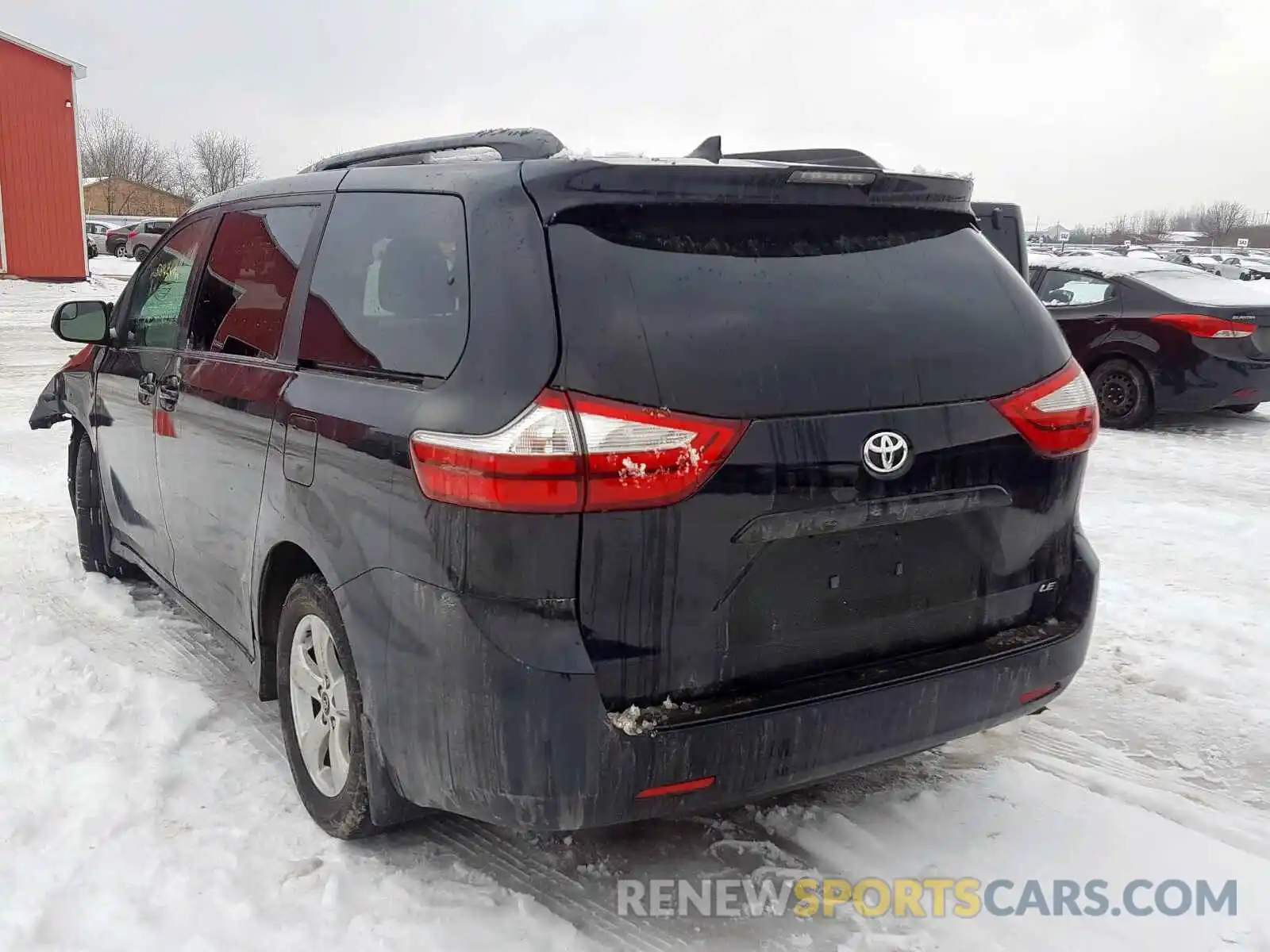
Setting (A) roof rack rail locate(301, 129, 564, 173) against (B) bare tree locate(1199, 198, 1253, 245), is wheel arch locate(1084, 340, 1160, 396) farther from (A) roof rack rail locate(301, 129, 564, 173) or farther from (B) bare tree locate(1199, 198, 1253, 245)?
(B) bare tree locate(1199, 198, 1253, 245)

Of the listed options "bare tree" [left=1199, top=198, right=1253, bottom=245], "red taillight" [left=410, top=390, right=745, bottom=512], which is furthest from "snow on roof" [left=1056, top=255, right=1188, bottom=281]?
"bare tree" [left=1199, top=198, right=1253, bottom=245]

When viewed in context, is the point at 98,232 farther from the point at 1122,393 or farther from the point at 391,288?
the point at 391,288

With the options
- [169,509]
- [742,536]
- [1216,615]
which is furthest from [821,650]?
[1216,615]

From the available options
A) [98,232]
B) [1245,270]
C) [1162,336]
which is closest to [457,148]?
[1162,336]

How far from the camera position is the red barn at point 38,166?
79.4 feet

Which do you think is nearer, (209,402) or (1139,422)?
(209,402)

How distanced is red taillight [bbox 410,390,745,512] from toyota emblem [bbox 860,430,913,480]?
366 millimetres

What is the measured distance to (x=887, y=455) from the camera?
235 cm

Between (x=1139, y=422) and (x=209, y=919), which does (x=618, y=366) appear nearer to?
(x=209, y=919)

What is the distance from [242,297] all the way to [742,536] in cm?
208

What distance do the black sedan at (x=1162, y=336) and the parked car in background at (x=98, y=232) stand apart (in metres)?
38.0

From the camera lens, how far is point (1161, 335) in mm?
9070

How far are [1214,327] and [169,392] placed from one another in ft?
27.8

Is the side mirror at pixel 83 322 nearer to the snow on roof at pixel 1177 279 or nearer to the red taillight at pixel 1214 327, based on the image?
the red taillight at pixel 1214 327
